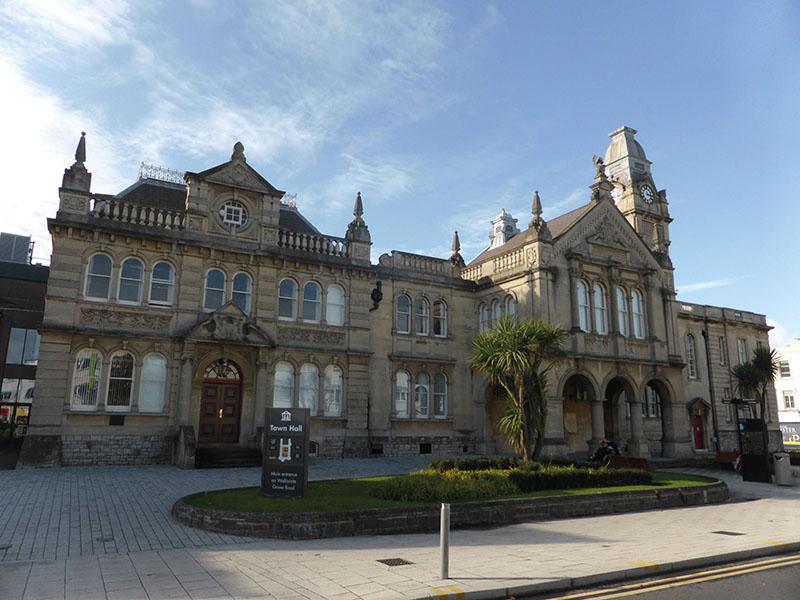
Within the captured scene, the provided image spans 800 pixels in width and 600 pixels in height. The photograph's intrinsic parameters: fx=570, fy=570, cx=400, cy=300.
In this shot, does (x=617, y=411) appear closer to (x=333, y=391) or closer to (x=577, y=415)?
(x=577, y=415)

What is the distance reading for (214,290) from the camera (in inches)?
972

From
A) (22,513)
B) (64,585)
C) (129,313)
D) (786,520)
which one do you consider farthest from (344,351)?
(64,585)

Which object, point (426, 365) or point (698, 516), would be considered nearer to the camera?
point (698, 516)

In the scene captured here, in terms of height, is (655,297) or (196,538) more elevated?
(655,297)

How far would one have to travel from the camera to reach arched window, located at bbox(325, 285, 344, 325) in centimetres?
2712

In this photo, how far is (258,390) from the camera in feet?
79.8

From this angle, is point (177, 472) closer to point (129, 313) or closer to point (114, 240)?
point (129, 313)

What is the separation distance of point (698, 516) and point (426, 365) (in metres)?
16.0

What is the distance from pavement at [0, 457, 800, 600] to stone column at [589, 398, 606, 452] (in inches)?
506

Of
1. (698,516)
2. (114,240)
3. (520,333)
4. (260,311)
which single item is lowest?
(698,516)

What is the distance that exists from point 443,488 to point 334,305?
15224 mm

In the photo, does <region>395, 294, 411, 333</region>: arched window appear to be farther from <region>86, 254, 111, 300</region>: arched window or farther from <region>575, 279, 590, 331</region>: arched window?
<region>86, 254, 111, 300</region>: arched window

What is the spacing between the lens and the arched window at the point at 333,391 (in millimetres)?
26359

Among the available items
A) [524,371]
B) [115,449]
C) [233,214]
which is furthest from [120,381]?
[524,371]
